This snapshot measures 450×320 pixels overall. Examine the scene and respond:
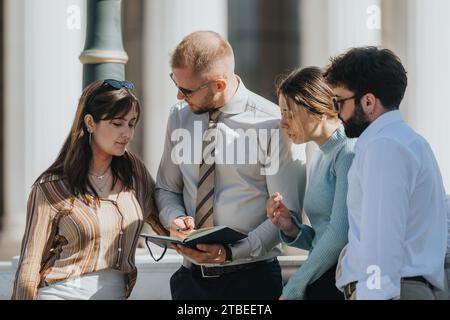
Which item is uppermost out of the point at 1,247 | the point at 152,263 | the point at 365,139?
the point at 365,139

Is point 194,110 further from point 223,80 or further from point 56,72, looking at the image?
point 56,72

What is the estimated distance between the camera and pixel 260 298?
4996 mm

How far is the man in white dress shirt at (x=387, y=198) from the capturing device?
3.88 metres

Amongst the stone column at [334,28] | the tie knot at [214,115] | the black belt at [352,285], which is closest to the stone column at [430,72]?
the stone column at [334,28]

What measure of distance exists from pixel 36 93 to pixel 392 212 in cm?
624

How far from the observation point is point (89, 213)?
4.74m

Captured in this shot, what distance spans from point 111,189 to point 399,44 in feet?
14.7

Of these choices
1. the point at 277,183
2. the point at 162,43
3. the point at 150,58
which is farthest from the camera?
the point at 150,58

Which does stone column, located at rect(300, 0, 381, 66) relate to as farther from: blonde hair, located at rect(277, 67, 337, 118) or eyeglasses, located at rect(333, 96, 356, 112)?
eyeglasses, located at rect(333, 96, 356, 112)

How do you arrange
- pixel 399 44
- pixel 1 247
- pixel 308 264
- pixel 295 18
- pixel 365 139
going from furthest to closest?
pixel 295 18 < pixel 1 247 < pixel 399 44 < pixel 308 264 < pixel 365 139

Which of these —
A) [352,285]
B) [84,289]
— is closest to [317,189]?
[352,285]

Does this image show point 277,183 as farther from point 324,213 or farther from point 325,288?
point 325,288

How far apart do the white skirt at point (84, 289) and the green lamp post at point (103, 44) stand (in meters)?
1.28
